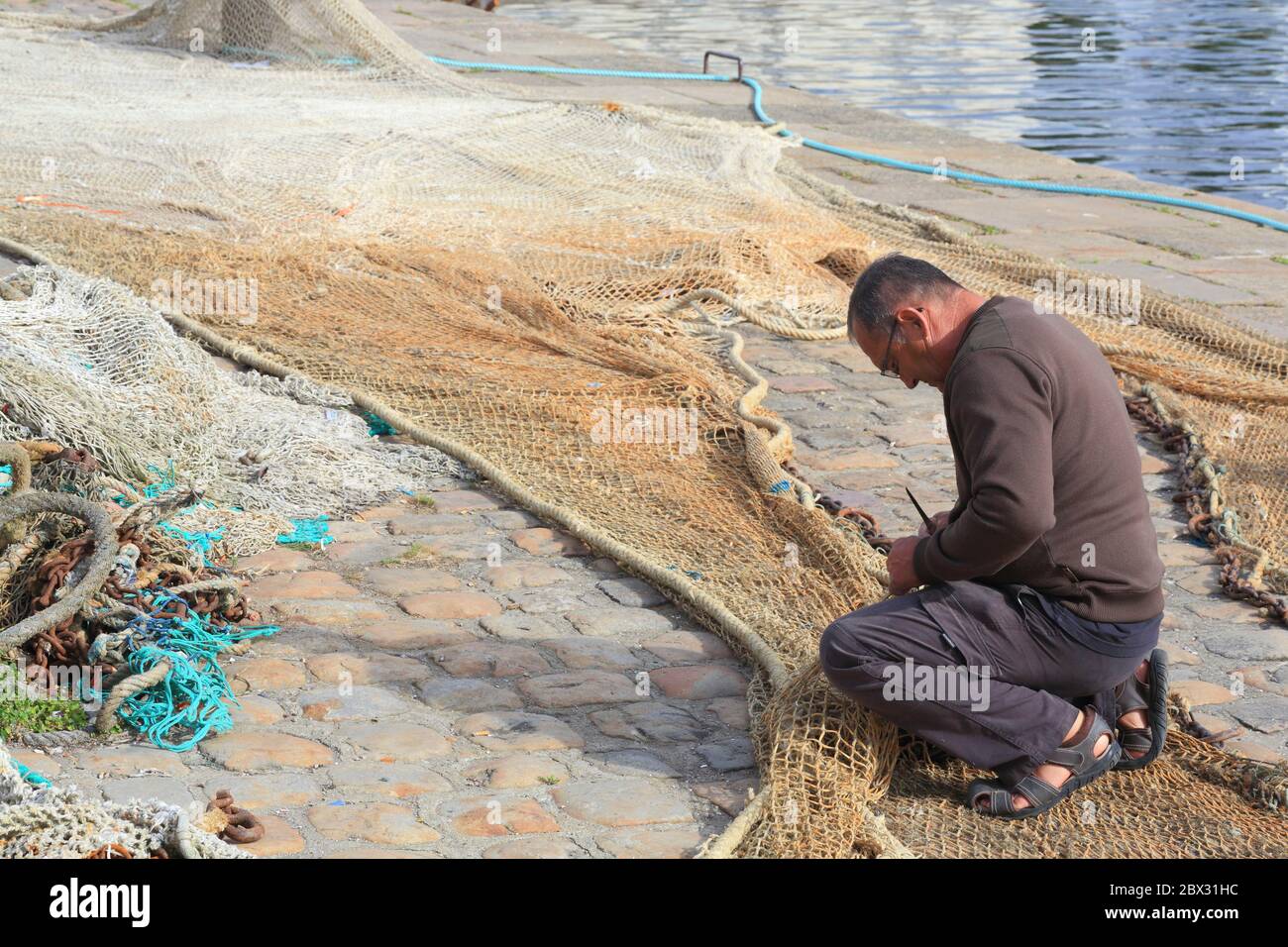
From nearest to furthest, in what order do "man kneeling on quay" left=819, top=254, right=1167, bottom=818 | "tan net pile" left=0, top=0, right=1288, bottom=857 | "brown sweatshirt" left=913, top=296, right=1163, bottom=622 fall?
"brown sweatshirt" left=913, top=296, right=1163, bottom=622, "man kneeling on quay" left=819, top=254, right=1167, bottom=818, "tan net pile" left=0, top=0, right=1288, bottom=857

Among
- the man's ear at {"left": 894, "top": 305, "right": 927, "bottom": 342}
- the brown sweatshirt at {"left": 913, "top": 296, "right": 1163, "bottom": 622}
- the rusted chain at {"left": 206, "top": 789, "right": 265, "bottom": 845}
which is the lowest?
the rusted chain at {"left": 206, "top": 789, "right": 265, "bottom": 845}

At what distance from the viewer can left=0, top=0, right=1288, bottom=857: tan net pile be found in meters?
3.64

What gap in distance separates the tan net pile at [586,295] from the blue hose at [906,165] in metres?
1.90

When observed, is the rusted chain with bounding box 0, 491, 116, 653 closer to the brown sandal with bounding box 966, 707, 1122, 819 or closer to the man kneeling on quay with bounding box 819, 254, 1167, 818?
the man kneeling on quay with bounding box 819, 254, 1167, 818

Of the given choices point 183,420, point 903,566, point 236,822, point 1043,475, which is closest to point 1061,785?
point 903,566

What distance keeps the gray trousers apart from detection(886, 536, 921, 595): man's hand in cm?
8

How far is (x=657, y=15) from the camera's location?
80.6 feet

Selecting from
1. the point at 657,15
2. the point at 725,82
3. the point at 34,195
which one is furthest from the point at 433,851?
the point at 657,15

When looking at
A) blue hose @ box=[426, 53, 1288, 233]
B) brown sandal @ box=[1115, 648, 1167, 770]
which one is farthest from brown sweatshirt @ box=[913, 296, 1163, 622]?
blue hose @ box=[426, 53, 1288, 233]

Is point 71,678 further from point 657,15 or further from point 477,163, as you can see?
point 657,15

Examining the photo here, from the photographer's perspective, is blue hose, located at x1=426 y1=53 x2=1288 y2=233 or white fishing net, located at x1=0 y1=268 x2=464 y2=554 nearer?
white fishing net, located at x1=0 y1=268 x2=464 y2=554

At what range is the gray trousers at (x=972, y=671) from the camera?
11.6 feet

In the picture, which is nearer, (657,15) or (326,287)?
(326,287)
